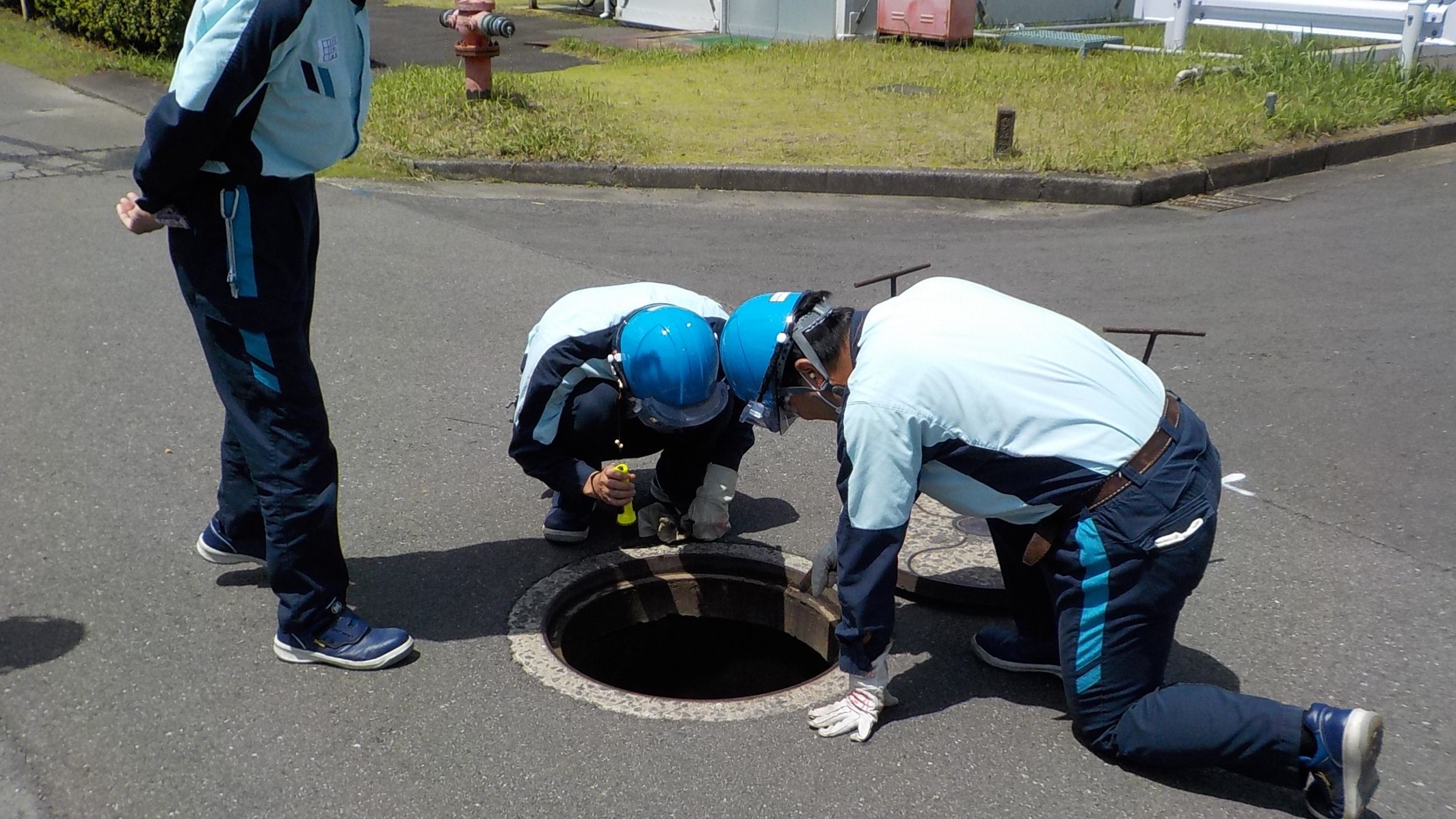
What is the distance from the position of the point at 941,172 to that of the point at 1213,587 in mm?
5269

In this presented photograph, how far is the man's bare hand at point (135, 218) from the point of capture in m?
3.09

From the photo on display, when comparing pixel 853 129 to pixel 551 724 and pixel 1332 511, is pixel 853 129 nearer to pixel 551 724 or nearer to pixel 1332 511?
pixel 1332 511

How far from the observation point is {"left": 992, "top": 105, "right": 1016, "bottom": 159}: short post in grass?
880 centimetres

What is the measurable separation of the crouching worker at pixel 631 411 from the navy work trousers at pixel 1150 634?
118cm

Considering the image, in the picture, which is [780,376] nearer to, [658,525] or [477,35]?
[658,525]

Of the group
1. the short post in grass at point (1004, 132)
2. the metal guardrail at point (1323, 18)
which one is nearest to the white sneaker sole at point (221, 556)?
the short post in grass at point (1004, 132)

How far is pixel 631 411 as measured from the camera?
158 inches

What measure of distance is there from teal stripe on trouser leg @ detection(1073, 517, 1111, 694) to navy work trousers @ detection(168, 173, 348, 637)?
1.86m

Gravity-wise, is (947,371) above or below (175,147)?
below

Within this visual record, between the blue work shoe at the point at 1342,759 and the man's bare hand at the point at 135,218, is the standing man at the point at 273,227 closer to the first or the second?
the man's bare hand at the point at 135,218

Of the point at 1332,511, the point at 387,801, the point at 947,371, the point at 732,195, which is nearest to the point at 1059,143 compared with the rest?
the point at 732,195

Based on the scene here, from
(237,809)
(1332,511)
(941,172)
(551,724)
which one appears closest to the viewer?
(237,809)

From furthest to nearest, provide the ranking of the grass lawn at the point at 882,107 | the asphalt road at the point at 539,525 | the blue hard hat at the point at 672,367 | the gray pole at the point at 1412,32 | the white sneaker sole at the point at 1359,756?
the gray pole at the point at 1412,32, the grass lawn at the point at 882,107, the blue hard hat at the point at 672,367, the asphalt road at the point at 539,525, the white sneaker sole at the point at 1359,756

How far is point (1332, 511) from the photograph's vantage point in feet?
14.4
